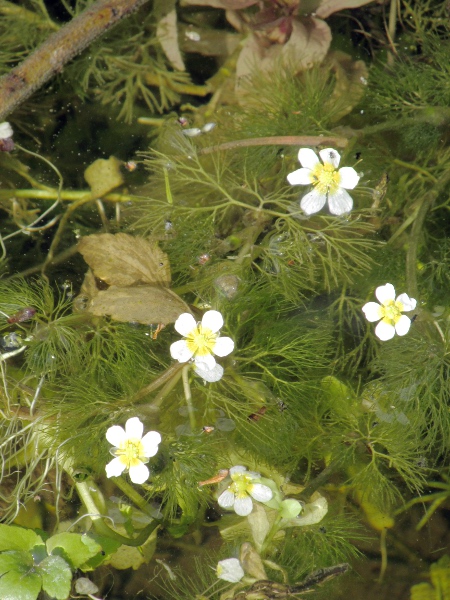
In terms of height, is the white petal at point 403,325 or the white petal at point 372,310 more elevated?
the white petal at point 372,310

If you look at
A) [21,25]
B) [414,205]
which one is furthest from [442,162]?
[21,25]

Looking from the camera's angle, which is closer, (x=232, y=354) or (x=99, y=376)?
(x=232, y=354)

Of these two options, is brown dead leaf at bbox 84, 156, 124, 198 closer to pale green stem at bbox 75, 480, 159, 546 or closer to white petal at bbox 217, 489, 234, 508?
pale green stem at bbox 75, 480, 159, 546

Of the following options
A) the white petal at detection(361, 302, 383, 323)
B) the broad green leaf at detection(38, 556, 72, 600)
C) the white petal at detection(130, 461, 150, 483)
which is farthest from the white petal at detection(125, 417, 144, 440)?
the white petal at detection(361, 302, 383, 323)

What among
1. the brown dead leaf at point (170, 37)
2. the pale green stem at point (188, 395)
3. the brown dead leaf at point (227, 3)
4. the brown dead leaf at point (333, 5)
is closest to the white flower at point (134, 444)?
the pale green stem at point (188, 395)

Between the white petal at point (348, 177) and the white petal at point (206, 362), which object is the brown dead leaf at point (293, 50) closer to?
the white petal at point (348, 177)

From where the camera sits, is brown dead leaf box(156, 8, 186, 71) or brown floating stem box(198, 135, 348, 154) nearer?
brown floating stem box(198, 135, 348, 154)

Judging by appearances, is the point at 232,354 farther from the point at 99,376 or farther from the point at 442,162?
the point at 442,162
